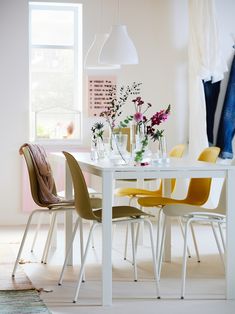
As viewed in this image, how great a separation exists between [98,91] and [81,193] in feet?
10.7

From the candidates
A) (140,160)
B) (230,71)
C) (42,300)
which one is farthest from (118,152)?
(230,71)

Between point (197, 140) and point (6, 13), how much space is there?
219 centimetres

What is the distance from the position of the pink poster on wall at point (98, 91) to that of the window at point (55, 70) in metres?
0.16

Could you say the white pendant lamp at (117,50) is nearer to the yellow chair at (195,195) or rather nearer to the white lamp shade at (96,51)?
the white lamp shade at (96,51)

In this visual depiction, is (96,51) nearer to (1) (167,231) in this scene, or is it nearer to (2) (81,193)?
(1) (167,231)

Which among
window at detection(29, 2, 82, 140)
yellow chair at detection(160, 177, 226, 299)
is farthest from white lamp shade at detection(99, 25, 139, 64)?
window at detection(29, 2, 82, 140)

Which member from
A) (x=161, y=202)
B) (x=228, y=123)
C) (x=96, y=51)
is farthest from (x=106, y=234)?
(x=228, y=123)

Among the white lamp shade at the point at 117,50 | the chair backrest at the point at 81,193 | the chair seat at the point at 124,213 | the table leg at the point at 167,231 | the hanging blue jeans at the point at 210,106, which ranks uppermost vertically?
the white lamp shade at the point at 117,50

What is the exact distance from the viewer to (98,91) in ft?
24.9

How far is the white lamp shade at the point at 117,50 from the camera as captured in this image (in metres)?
5.64

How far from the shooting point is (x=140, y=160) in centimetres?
455

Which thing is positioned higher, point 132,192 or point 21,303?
point 132,192

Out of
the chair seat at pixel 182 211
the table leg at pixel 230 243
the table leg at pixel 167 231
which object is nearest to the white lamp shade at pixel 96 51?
the table leg at pixel 167 231

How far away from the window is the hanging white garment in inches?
44.2
